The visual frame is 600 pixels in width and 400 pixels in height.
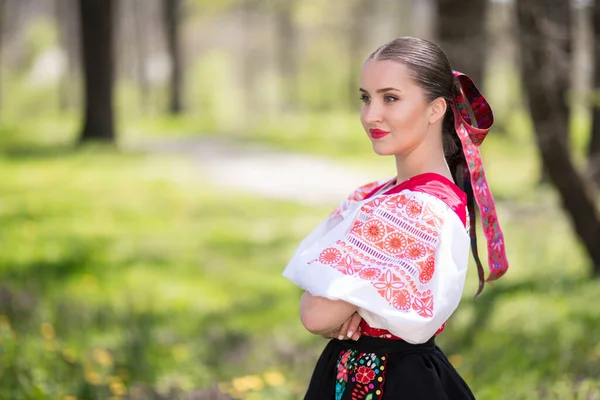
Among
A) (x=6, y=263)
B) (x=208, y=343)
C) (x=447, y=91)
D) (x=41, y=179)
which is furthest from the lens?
(x=41, y=179)

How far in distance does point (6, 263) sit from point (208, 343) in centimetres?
219

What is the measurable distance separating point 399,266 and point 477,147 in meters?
0.48

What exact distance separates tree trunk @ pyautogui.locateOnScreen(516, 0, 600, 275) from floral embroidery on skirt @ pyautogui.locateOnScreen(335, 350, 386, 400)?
3.79 m

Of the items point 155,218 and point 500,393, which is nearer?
point 500,393

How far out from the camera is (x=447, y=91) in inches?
92.5

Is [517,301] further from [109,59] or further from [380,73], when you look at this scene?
[109,59]

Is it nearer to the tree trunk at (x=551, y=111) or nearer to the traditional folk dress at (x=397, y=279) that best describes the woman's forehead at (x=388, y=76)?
the traditional folk dress at (x=397, y=279)

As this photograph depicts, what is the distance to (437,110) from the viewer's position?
2.33m

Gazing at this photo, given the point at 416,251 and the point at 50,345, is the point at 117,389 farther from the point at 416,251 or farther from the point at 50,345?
the point at 416,251

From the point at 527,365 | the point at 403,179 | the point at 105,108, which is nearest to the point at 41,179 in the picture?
the point at 105,108

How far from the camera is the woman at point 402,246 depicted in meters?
→ 2.15

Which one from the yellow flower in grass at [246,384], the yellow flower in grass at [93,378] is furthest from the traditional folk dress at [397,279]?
the yellow flower in grass at [93,378]

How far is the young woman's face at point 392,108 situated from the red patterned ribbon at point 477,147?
131 mm

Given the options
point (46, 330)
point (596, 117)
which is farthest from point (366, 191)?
point (596, 117)
